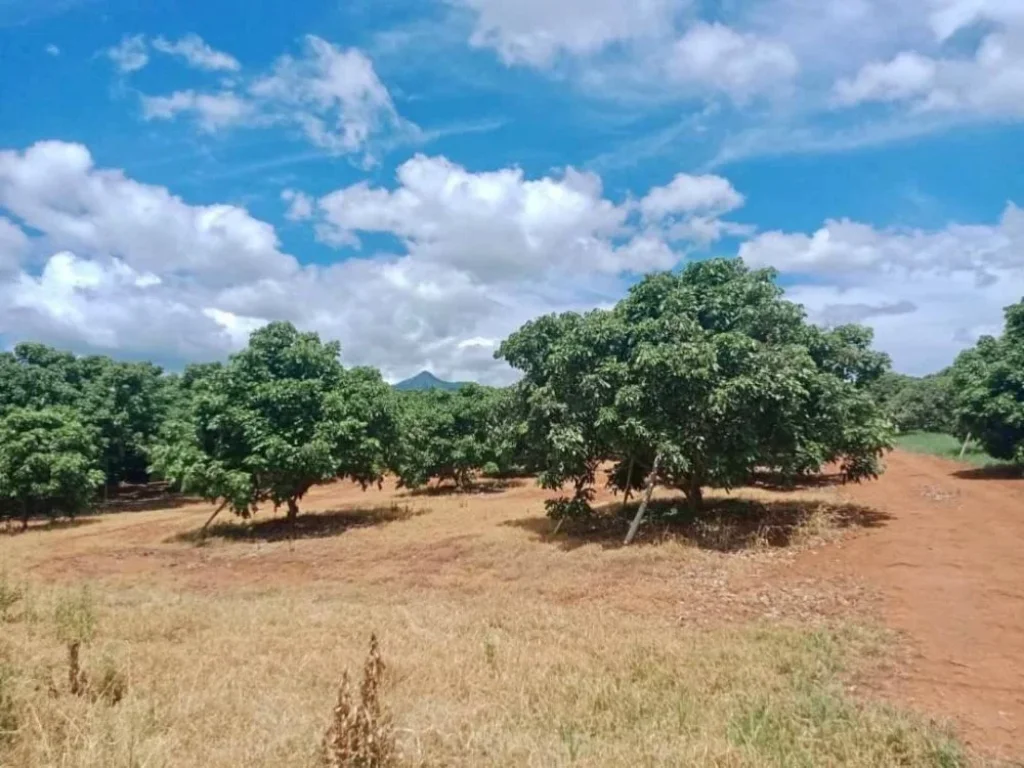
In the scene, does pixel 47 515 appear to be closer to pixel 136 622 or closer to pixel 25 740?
pixel 136 622

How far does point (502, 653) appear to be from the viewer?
754cm

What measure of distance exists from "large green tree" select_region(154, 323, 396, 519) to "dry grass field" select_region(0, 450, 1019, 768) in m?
2.77

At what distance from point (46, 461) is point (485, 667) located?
71.9 feet

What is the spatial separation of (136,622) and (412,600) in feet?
13.9

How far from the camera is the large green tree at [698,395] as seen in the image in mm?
13820

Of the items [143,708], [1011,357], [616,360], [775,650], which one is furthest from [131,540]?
[1011,357]

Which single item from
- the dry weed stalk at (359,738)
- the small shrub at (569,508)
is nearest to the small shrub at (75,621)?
the dry weed stalk at (359,738)

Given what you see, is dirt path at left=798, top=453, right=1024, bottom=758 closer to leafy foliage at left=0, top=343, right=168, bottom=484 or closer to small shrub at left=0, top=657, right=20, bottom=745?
small shrub at left=0, top=657, right=20, bottom=745

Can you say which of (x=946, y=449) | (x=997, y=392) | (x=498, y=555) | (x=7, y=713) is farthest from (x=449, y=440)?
(x=946, y=449)

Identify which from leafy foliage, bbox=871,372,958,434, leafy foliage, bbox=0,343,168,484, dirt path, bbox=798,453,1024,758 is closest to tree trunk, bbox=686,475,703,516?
dirt path, bbox=798,453,1024,758

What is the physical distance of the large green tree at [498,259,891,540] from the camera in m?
13.8

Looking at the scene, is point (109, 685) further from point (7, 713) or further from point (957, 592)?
point (957, 592)

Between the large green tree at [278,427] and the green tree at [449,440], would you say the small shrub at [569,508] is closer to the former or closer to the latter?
the large green tree at [278,427]

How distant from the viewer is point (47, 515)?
27.0 m
